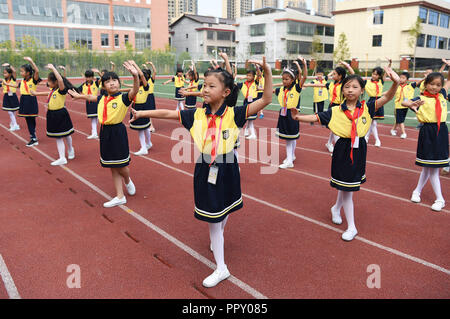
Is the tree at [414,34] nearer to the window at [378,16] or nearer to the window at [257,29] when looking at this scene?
the window at [378,16]

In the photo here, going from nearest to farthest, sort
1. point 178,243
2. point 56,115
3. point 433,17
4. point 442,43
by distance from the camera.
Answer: point 178,243, point 56,115, point 433,17, point 442,43

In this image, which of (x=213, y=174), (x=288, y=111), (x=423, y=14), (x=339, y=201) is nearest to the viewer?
(x=213, y=174)

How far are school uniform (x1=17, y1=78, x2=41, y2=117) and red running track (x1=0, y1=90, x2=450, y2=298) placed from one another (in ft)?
8.01

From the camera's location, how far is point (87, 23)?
164ft

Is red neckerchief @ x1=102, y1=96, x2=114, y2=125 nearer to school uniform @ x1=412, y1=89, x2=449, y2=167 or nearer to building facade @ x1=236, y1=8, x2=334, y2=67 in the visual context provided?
school uniform @ x1=412, y1=89, x2=449, y2=167

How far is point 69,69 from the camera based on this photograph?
142ft

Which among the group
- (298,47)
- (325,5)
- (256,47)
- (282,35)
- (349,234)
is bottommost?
(349,234)

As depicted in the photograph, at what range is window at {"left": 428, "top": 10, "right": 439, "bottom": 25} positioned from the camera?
43.7 meters

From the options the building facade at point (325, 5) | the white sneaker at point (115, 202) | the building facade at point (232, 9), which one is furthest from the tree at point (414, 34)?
the building facade at point (325, 5)

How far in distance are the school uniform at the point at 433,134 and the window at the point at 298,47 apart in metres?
52.0

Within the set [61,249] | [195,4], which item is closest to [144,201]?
[61,249]

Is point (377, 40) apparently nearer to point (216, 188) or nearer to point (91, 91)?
point (91, 91)

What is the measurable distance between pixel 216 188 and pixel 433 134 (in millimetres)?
3500

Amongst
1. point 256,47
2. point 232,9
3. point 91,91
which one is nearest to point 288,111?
point 91,91
